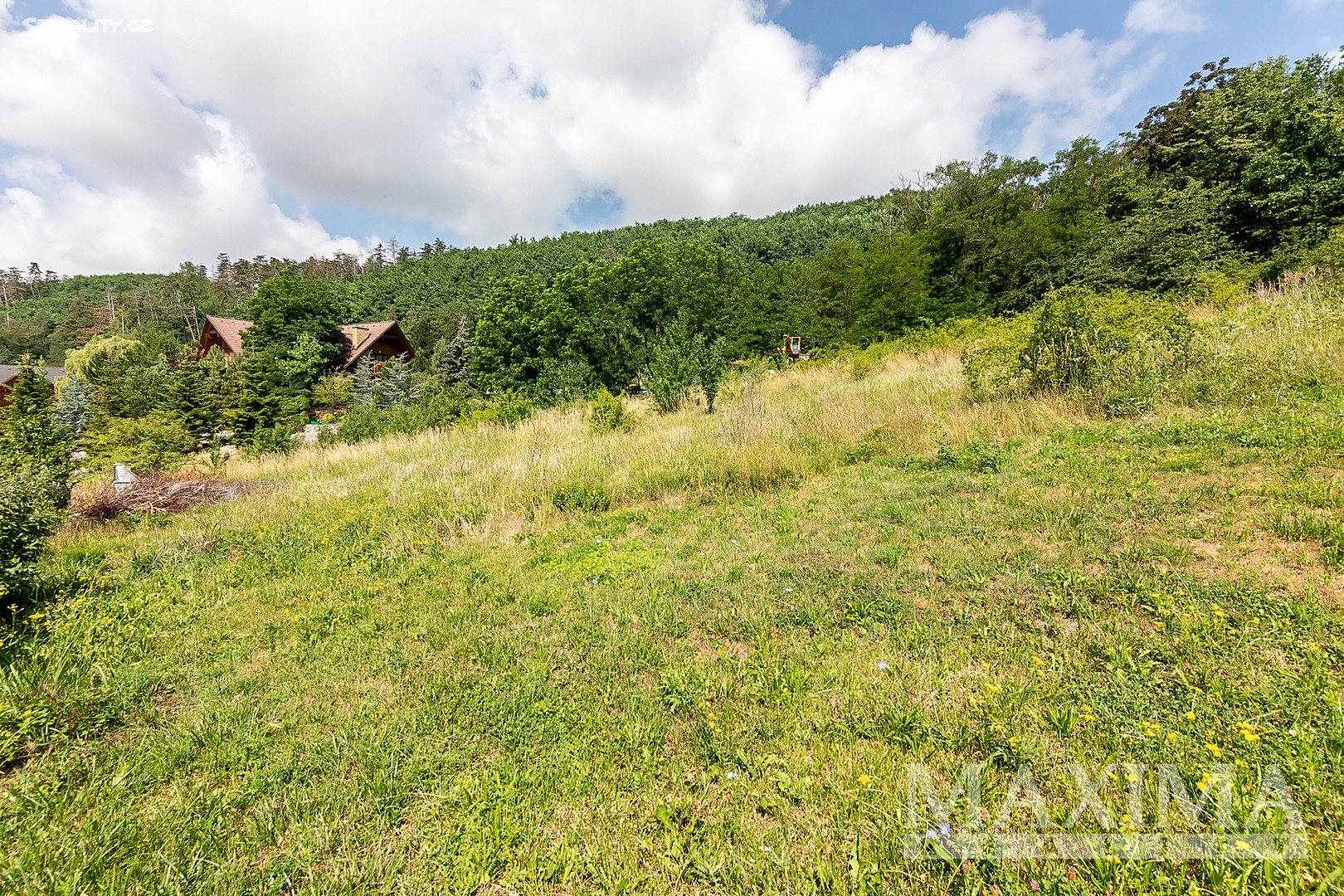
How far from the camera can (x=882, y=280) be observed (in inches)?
762

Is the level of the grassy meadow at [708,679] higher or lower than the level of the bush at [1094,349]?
lower

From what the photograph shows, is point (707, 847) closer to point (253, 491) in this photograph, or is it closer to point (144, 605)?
point (144, 605)

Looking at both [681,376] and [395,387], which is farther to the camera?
[395,387]

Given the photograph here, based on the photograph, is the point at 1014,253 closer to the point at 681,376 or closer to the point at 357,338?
the point at 681,376

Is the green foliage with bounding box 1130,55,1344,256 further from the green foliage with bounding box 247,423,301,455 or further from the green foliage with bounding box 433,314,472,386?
the green foliage with bounding box 433,314,472,386

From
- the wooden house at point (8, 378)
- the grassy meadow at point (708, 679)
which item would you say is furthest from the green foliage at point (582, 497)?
the wooden house at point (8, 378)

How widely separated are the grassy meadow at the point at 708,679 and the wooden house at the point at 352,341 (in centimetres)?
3458

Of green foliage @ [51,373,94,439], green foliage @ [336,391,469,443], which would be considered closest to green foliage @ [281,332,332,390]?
green foliage @ [51,373,94,439]

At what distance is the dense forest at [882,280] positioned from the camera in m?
16.2

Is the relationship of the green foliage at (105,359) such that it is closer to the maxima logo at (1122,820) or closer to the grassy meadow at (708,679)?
the grassy meadow at (708,679)

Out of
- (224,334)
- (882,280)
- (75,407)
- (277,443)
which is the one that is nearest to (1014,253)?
(882,280)

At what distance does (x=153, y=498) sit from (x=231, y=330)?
38.4 meters

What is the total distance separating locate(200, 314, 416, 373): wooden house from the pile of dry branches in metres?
28.2

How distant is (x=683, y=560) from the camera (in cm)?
429
